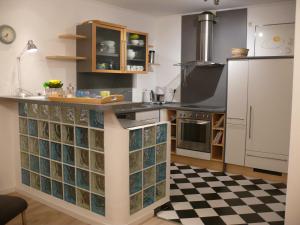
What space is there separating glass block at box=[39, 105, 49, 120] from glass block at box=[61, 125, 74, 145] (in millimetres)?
282

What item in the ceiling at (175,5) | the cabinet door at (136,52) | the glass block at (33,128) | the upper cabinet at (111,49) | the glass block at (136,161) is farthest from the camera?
the cabinet door at (136,52)

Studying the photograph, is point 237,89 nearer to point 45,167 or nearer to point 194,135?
point 194,135

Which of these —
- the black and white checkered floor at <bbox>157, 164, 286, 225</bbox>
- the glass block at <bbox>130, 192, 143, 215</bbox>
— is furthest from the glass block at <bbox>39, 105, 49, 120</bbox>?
the black and white checkered floor at <bbox>157, 164, 286, 225</bbox>

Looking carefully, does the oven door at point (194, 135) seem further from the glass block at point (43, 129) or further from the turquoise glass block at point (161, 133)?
the glass block at point (43, 129)

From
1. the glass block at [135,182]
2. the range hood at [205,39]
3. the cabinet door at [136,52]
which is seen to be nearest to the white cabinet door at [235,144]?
the range hood at [205,39]

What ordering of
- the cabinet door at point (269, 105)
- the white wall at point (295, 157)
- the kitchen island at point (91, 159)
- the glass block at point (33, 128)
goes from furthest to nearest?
the cabinet door at point (269, 105) → the glass block at point (33, 128) → the kitchen island at point (91, 159) → the white wall at point (295, 157)

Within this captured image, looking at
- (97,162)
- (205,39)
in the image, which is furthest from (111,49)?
(97,162)

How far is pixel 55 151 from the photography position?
3.06 metres

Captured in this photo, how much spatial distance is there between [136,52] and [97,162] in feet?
8.94

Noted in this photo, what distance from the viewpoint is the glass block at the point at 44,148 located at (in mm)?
3143

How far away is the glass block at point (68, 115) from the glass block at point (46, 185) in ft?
2.45

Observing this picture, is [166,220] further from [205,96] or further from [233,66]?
[205,96]

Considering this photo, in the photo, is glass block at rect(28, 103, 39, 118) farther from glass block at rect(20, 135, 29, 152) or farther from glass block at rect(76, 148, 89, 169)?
glass block at rect(76, 148, 89, 169)

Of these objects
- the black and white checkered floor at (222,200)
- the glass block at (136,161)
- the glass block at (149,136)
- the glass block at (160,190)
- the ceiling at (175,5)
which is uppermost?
the ceiling at (175,5)
